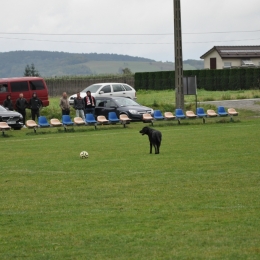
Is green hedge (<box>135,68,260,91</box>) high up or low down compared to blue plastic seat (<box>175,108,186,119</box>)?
up

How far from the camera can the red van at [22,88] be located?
4781 centimetres

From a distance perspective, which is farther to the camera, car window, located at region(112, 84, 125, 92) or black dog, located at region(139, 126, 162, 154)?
car window, located at region(112, 84, 125, 92)

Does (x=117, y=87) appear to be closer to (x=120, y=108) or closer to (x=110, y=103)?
(x=110, y=103)

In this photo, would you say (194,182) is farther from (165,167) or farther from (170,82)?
(170,82)

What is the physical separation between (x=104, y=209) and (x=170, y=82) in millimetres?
67385

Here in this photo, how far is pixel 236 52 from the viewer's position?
98375 mm

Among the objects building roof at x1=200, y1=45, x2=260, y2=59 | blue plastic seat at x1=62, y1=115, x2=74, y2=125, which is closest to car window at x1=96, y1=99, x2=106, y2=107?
blue plastic seat at x1=62, y1=115, x2=74, y2=125

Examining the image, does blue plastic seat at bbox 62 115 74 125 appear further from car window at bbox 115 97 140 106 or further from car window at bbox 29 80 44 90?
car window at bbox 29 80 44 90

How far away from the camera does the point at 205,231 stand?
37.0 feet

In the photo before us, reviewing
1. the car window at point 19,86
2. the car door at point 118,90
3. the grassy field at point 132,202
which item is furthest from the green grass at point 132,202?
the car door at point 118,90

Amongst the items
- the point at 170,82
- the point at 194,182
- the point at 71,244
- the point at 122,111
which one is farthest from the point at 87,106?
the point at 170,82

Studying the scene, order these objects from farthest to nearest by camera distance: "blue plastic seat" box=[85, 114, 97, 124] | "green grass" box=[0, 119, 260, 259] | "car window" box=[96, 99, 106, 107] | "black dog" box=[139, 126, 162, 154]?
"car window" box=[96, 99, 106, 107], "blue plastic seat" box=[85, 114, 97, 124], "black dog" box=[139, 126, 162, 154], "green grass" box=[0, 119, 260, 259]

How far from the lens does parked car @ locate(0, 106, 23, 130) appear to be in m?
38.2

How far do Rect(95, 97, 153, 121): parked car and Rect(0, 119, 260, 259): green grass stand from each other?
1401cm
